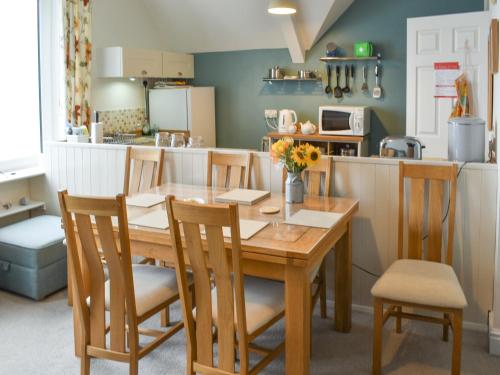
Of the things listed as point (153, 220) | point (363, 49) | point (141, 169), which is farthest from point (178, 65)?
point (153, 220)

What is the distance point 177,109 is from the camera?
612 centimetres

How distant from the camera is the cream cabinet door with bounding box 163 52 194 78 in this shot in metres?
6.17

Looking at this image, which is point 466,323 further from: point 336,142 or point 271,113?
point 271,113

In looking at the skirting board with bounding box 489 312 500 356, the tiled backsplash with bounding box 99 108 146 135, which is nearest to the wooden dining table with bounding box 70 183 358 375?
the skirting board with bounding box 489 312 500 356

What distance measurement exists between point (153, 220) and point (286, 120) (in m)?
3.54

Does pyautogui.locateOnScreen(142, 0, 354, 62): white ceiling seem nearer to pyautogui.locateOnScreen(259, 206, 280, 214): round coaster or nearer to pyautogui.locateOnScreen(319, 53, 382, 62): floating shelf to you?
pyautogui.locateOnScreen(319, 53, 382, 62): floating shelf

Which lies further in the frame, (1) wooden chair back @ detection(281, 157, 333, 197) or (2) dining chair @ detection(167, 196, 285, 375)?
(1) wooden chair back @ detection(281, 157, 333, 197)

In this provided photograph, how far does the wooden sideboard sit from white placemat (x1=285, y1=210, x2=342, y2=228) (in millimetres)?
2881

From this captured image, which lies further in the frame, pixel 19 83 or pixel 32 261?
pixel 19 83

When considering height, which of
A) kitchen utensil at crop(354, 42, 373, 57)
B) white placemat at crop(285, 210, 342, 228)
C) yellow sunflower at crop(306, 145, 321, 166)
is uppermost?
kitchen utensil at crop(354, 42, 373, 57)

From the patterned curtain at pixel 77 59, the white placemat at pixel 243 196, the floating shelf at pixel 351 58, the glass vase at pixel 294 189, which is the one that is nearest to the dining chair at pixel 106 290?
the white placemat at pixel 243 196

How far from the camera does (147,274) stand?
8.94 ft

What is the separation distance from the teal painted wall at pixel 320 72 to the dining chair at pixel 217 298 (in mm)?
3923

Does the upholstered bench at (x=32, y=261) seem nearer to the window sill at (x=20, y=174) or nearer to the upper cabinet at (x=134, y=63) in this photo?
the window sill at (x=20, y=174)
